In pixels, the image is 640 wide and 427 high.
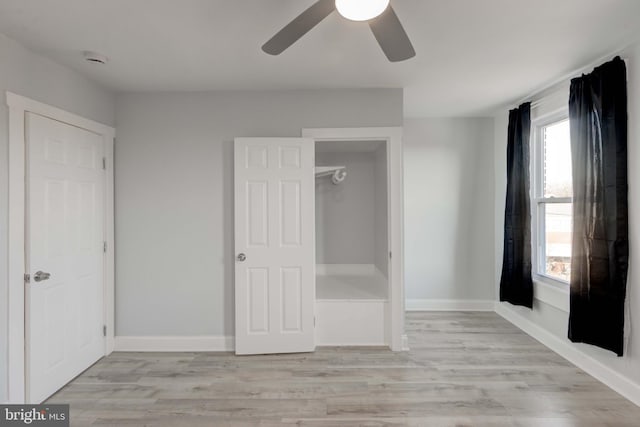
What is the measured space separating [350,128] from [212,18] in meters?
1.60

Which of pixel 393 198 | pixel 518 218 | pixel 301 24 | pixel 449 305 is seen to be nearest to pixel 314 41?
pixel 301 24

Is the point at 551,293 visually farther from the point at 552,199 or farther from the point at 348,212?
the point at 348,212

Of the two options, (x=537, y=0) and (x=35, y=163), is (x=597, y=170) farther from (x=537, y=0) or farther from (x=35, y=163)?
(x=35, y=163)

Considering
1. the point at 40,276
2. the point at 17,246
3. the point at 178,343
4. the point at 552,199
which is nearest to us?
the point at 17,246

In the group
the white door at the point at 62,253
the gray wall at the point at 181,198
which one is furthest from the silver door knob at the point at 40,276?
the gray wall at the point at 181,198

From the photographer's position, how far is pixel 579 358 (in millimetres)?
3002

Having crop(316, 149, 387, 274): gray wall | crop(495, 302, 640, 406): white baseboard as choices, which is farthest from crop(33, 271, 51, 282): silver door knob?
crop(495, 302, 640, 406): white baseboard

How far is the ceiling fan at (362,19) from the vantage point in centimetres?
147

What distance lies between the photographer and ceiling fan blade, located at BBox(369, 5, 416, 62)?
1536 millimetres

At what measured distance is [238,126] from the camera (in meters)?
3.38

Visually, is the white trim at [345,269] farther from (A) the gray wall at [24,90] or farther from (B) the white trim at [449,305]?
(A) the gray wall at [24,90]

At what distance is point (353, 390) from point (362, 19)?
7.95 ft

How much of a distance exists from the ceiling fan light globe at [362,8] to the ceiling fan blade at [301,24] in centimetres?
5

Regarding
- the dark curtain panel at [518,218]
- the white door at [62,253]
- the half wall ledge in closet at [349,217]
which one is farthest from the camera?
the half wall ledge in closet at [349,217]
